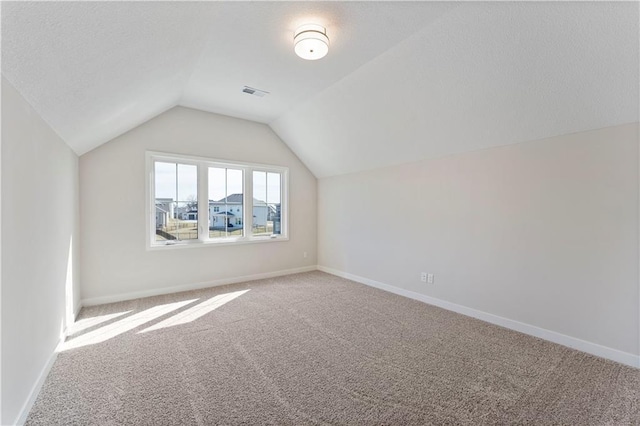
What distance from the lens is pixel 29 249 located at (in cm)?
191

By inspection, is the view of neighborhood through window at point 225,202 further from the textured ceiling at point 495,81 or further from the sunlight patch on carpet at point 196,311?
the textured ceiling at point 495,81

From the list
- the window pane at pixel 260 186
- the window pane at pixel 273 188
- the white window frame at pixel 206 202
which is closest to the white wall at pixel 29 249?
the white window frame at pixel 206 202

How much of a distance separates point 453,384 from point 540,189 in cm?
211

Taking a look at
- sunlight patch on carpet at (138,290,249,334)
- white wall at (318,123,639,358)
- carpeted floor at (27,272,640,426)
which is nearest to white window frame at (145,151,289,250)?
sunlight patch on carpet at (138,290,249,334)

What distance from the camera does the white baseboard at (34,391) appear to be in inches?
67.4

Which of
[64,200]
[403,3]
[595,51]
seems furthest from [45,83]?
[595,51]

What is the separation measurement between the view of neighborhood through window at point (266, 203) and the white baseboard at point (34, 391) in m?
3.20

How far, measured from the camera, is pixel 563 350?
2.67 metres

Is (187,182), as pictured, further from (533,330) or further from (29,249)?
(533,330)

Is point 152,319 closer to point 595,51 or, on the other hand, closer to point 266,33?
point 266,33

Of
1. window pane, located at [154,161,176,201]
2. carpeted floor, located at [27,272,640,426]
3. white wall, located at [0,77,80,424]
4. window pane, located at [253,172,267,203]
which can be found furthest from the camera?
window pane, located at [253,172,267,203]

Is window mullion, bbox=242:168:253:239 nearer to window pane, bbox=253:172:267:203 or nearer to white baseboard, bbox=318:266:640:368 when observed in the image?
window pane, bbox=253:172:267:203

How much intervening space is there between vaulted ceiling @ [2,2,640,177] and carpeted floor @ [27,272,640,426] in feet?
6.52

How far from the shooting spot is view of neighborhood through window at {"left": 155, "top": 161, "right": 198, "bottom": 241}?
433 cm
